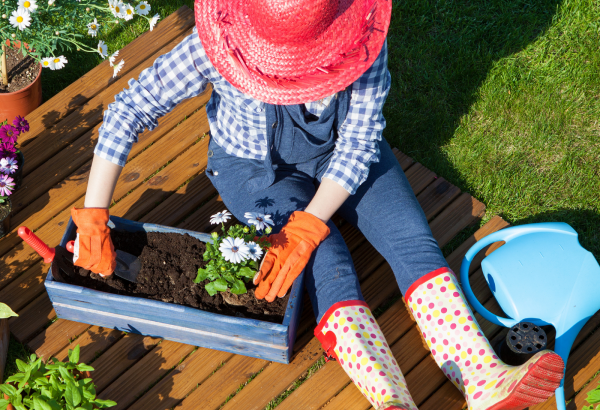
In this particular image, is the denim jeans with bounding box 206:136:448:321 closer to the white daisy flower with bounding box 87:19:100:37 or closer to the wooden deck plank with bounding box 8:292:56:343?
the white daisy flower with bounding box 87:19:100:37

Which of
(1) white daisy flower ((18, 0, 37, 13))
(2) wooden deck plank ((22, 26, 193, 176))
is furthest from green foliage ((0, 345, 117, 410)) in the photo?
(1) white daisy flower ((18, 0, 37, 13))

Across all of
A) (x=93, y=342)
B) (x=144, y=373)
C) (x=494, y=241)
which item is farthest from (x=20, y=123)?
(x=494, y=241)

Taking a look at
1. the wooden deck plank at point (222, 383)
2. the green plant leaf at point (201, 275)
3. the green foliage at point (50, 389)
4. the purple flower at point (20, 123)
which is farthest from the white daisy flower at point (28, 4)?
the wooden deck plank at point (222, 383)

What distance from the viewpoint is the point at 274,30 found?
1722 mm

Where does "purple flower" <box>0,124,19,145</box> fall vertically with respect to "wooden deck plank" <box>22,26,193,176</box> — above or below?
above

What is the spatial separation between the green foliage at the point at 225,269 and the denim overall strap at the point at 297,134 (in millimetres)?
335

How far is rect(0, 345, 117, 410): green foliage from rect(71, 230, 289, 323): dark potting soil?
0.37 m

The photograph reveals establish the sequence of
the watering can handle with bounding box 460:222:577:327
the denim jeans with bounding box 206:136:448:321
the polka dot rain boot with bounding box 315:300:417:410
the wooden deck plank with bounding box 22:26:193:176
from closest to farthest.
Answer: the polka dot rain boot with bounding box 315:300:417:410
the denim jeans with bounding box 206:136:448:321
the watering can handle with bounding box 460:222:577:327
the wooden deck plank with bounding box 22:26:193:176

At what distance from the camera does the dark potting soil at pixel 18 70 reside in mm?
3020

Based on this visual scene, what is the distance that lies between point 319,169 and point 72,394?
53.5 inches

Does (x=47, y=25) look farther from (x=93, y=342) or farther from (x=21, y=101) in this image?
(x=93, y=342)

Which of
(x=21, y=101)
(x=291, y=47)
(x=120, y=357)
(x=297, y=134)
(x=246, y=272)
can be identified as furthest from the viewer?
(x=21, y=101)

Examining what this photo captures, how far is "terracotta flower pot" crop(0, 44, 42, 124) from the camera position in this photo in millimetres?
2971

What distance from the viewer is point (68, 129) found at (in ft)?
9.93
